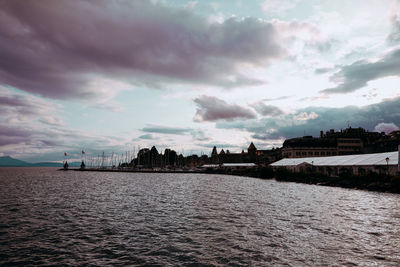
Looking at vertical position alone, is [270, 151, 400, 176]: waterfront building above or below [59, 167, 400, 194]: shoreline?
above

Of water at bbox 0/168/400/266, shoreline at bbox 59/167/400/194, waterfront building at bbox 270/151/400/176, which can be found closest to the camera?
water at bbox 0/168/400/266

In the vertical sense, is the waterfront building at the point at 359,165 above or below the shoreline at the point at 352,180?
above

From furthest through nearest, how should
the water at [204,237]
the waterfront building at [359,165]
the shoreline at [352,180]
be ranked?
the waterfront building at [359,165], the shoreline at [352,180], the water at [204,237]

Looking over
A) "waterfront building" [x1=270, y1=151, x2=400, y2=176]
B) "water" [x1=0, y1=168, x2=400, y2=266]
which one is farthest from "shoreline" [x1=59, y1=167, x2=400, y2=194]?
"water" [x1=0, y1=168, x2=400, y2=266]

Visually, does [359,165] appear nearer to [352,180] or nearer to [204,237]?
[352,180]

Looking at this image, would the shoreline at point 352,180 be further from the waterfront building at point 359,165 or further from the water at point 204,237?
the water at point 204,237

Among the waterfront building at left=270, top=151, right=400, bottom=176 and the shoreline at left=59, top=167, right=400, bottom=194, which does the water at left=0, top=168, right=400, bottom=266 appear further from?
the waterfront building at left=270, top=151, right=400, bottom=176

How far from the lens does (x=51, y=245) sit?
730 inches

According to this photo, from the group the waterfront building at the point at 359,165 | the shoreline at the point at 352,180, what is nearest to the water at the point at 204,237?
the shoreline at the point at 352,180

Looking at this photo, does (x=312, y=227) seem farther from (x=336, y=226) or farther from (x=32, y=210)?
(x=32, y=210)

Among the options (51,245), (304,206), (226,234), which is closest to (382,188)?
(304,206)

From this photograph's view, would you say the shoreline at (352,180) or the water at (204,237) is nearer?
the water at (204,237)

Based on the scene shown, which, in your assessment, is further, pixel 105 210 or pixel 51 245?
pixel 105 210

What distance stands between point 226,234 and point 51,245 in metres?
13.0
